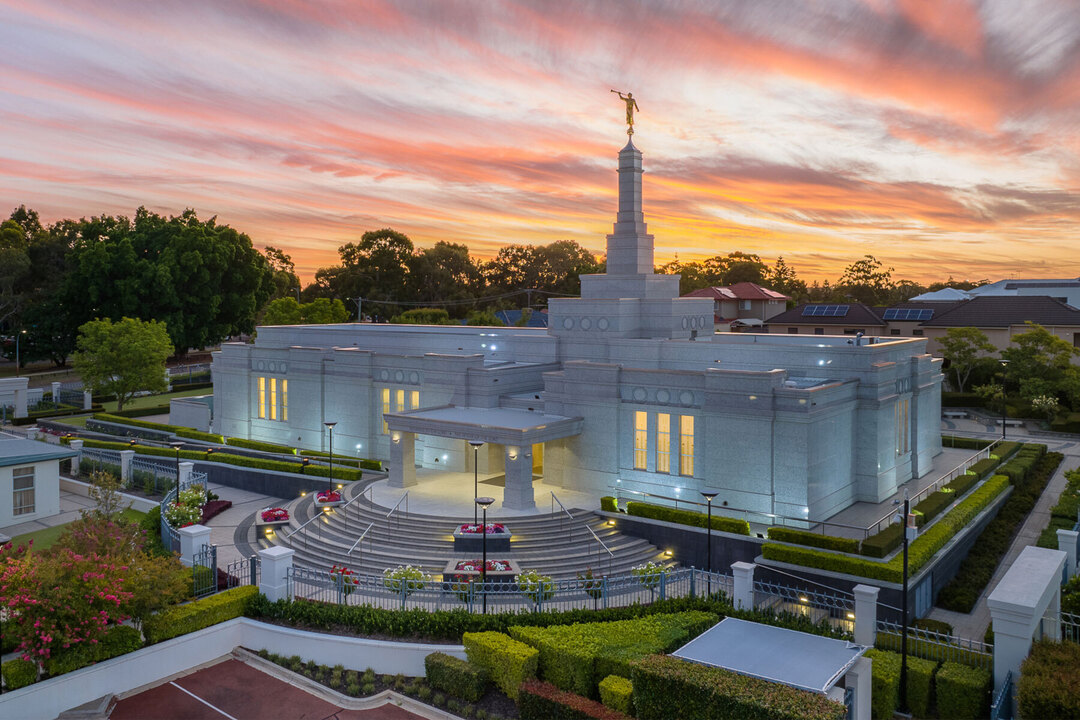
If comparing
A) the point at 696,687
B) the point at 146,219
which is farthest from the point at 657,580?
the point at 146,219

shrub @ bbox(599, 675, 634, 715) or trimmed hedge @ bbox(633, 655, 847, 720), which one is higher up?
trimmed hedge @ bbox(633, 655, 847, 720)

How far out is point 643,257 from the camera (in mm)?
39031

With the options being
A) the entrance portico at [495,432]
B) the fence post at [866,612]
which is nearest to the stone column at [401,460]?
the entrance portico at [495,432]

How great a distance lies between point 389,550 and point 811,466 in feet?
50.7

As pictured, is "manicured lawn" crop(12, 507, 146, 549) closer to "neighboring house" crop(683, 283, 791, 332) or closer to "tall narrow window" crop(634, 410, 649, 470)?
"tall narrow window" crop(634, 410, 649, 470)

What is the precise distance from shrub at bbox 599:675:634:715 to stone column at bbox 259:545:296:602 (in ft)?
33.4

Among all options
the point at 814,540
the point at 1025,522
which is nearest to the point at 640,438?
the point at 814,540

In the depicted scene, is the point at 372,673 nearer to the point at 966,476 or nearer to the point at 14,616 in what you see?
the point at 14,616

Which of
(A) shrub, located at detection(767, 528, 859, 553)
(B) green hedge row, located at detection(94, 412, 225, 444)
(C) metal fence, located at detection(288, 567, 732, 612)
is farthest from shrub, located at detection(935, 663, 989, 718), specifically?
(B) green hedge row, located at detection(94, 412, 225, 444)

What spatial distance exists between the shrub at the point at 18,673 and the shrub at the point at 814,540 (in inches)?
843

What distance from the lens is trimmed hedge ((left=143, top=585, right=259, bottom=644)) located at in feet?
66.5

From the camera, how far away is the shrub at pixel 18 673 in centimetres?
1783

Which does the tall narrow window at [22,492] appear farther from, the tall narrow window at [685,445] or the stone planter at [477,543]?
the tall narrow window at [685,445]

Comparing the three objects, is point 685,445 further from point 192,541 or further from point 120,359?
point 120,359
